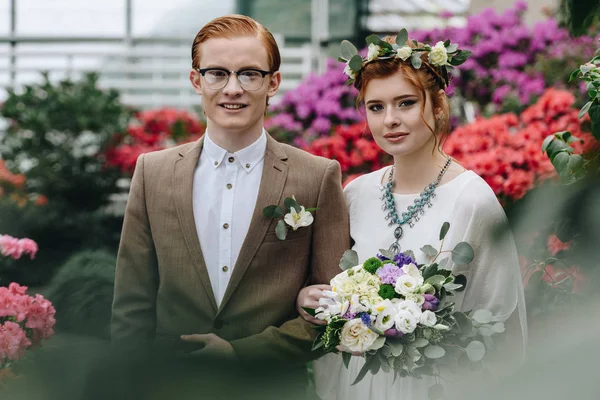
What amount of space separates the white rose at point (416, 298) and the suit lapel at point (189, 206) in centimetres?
59

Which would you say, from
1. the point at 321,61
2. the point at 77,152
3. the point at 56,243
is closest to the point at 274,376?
the point at 56,243

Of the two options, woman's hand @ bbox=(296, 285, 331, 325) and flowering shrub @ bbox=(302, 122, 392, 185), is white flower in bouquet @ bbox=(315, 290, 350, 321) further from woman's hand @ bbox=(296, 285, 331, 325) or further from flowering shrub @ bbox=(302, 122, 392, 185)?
flowering shrub @ bbox=(302, 122, 392, 185)

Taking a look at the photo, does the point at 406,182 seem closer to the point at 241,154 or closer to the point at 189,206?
the point at 241,154

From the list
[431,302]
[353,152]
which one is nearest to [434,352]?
[431,302]

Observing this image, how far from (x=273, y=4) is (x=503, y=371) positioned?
9900 mm

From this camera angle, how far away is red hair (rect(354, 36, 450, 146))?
2031mm

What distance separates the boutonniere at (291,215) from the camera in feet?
6.45

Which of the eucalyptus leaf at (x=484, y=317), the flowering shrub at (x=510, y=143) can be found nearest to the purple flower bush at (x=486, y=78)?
the flowering shrub at (x=510, y=143)

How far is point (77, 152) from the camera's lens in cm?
757

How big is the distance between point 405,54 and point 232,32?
49 cm

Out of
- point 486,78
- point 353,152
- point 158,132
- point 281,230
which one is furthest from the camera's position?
point 158,132

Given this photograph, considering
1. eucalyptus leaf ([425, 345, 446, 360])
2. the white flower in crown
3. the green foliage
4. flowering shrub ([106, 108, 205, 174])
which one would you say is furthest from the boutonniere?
flowering shrub ([106, 108, 205, 174])

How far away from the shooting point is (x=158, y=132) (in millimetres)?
7605

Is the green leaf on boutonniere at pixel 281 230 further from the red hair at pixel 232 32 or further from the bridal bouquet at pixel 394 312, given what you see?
the red hair at pixel 232 32
